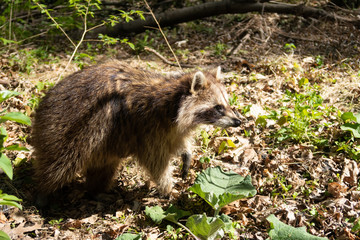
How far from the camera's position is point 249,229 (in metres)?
3.36

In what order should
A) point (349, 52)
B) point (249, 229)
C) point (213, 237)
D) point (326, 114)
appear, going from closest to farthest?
point (213, 237)
point (249, 229)
point (326, 114)
point (349, 52)

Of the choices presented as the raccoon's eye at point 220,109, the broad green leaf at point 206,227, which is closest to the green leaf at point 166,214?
the broad green leaf at point 206,227

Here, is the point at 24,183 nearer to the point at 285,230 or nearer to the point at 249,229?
the point at 249,229

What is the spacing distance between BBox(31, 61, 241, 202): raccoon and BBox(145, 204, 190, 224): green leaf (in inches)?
19.1

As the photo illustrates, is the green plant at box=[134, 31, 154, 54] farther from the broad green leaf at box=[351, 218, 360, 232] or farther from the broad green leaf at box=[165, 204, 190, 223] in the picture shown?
the broad green leaf at box=[351, 218, 360, 232]

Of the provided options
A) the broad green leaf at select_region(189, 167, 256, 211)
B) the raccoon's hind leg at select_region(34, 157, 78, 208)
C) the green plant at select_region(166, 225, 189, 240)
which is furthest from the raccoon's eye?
the raccoon's hind leg at select_region(34, 157, 78, 208)

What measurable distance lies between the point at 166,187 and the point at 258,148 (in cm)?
127

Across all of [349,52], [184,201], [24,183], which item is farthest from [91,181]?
[349,52]

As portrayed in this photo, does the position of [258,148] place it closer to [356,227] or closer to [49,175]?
[356,227]

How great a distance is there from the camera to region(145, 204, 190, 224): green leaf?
11.1ft

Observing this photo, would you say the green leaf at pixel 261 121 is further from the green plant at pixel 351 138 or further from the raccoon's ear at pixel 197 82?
the raccoon's ear at pixel 197 82

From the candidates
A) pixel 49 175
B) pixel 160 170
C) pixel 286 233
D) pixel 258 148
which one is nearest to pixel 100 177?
pixel 49 175

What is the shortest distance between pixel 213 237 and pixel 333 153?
6.18 feet

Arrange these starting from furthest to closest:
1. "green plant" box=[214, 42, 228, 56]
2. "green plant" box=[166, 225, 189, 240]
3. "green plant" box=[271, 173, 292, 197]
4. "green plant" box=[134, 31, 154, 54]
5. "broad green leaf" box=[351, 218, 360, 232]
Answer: "green plant" box=[134, 31, 154, 54], "green plant" box=[214, 42, 228, 56], "green plant" box=[271, 173, 292, 197], "green plant" box=[166, 225, 189, 240], "broad green leaf" box=[351, 218, 360, 232]
